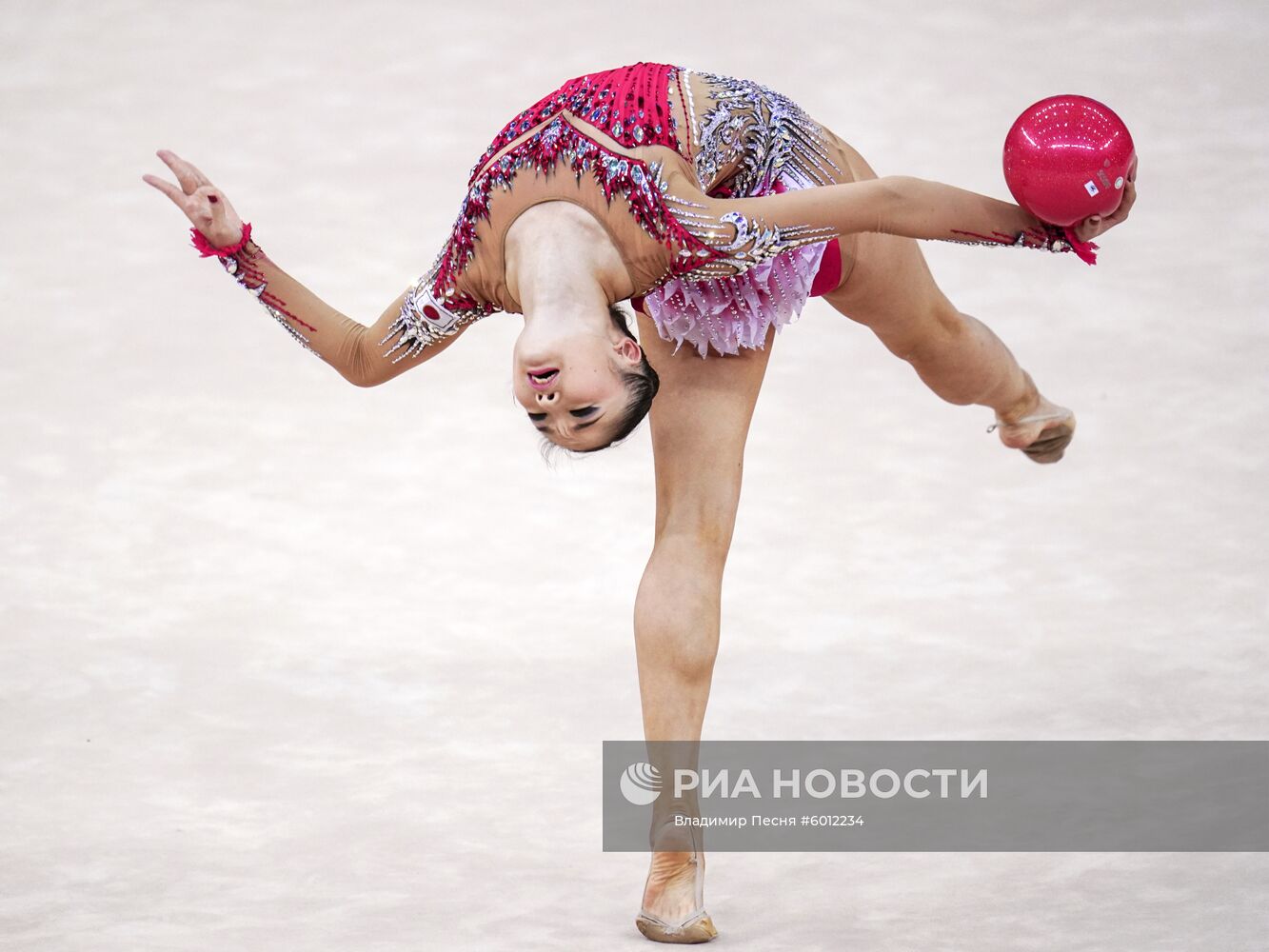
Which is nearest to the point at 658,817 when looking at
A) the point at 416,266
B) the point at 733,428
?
the point at 733,428

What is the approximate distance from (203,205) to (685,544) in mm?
1058

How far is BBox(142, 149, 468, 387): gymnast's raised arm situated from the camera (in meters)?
2.98

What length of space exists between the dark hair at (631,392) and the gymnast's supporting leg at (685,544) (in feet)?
0.75

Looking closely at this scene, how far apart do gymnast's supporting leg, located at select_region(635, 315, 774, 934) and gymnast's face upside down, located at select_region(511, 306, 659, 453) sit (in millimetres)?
262

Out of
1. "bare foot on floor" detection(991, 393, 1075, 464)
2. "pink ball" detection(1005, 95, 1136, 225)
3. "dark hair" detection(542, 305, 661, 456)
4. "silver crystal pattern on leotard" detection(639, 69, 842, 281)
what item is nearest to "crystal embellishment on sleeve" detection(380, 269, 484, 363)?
"dark hair" detection(542, 305, 661, 456)

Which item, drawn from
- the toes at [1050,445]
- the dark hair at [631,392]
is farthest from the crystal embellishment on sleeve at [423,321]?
the toes at [1050,445]

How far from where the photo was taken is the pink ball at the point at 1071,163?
2658 mm

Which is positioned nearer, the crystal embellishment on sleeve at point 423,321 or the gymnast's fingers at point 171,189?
the crystal embellishment on sleeve at point 423,321

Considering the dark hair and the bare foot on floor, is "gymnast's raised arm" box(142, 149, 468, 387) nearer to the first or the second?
the dark hair

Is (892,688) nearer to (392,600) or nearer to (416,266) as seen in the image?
(392,600)

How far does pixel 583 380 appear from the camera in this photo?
101 inches

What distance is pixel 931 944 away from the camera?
8.82 feet

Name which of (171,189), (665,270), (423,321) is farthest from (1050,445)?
(171,189)

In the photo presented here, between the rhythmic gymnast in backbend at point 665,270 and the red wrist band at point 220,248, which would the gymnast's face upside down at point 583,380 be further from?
the red wrist band at point 220,248
